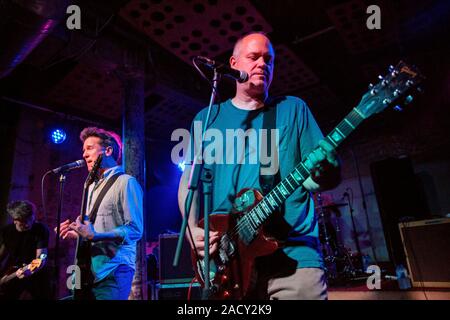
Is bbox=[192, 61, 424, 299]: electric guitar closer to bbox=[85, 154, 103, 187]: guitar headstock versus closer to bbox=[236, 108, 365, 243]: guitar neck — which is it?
bbox=[236, 108, 365, 243]: guitar neck

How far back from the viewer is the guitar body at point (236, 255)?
166 cm

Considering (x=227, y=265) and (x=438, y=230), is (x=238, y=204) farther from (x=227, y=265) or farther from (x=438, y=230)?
(x=438, y=230)

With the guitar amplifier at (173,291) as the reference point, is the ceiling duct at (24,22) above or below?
above

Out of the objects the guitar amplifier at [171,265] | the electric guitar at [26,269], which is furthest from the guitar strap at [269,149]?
the electric guitar at [26,269]

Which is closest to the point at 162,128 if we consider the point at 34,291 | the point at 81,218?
the point at 34,291

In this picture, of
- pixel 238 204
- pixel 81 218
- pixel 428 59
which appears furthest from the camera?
pixel 428 59

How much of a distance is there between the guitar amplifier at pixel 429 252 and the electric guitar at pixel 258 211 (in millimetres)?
4319

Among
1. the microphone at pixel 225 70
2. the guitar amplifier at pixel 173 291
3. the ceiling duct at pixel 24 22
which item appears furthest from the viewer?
the guitar amplifier at pixel 173 291

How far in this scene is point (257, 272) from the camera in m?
1.68

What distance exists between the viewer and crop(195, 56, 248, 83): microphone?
1.96 metres

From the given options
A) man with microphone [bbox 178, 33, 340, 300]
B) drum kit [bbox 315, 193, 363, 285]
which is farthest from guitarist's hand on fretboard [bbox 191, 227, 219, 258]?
drum kit [bbox 315, 193, 363, 285]

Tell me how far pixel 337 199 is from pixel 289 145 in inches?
318

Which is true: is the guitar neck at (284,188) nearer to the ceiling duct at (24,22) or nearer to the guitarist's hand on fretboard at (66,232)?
the guitarist's hand on fretboard at (66,232)

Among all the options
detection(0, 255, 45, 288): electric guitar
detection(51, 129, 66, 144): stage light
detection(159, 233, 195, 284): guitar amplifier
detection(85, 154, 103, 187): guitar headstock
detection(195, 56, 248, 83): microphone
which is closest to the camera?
detection(195, 56, 248, 83): microphone
